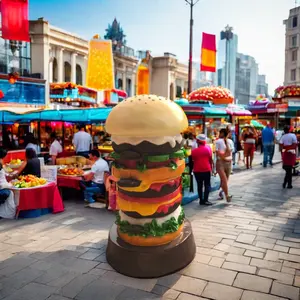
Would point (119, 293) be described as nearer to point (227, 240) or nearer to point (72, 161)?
point (227, 240)

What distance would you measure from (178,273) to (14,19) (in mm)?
9902

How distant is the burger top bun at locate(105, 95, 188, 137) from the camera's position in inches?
166

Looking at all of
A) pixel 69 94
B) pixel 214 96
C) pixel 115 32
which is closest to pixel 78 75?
pixel 69 94

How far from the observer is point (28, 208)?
6891mm

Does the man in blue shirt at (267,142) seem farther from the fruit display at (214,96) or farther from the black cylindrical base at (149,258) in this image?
the black cylindrical base at (149,258)

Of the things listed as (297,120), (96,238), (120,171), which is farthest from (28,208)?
(297,120)

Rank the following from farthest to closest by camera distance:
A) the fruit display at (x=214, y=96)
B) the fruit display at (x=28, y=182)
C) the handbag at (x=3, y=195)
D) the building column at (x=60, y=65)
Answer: the building column at (x=60, y=65) → the fruit display at (x=214, y=96) → the fruit display at (x=28, y=182) → the handbag at (x=3, y=195)

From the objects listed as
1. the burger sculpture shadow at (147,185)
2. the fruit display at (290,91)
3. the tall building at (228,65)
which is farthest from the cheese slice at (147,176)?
the tall building at (228,65)

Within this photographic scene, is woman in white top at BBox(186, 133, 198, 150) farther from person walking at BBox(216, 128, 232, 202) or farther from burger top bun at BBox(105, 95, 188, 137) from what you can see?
burger top bun at BBox(105, 95, 188, 137)

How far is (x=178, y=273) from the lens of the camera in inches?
170

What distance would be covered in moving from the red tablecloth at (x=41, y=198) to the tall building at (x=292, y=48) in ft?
171

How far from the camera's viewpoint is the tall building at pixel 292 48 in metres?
51.8

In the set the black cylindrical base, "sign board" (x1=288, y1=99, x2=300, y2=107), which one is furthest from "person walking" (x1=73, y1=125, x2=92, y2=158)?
"sign board" (x1=288, y1=99, x2=300, y2=107)

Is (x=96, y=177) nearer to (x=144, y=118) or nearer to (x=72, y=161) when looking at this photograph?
(x=72, y=161)
